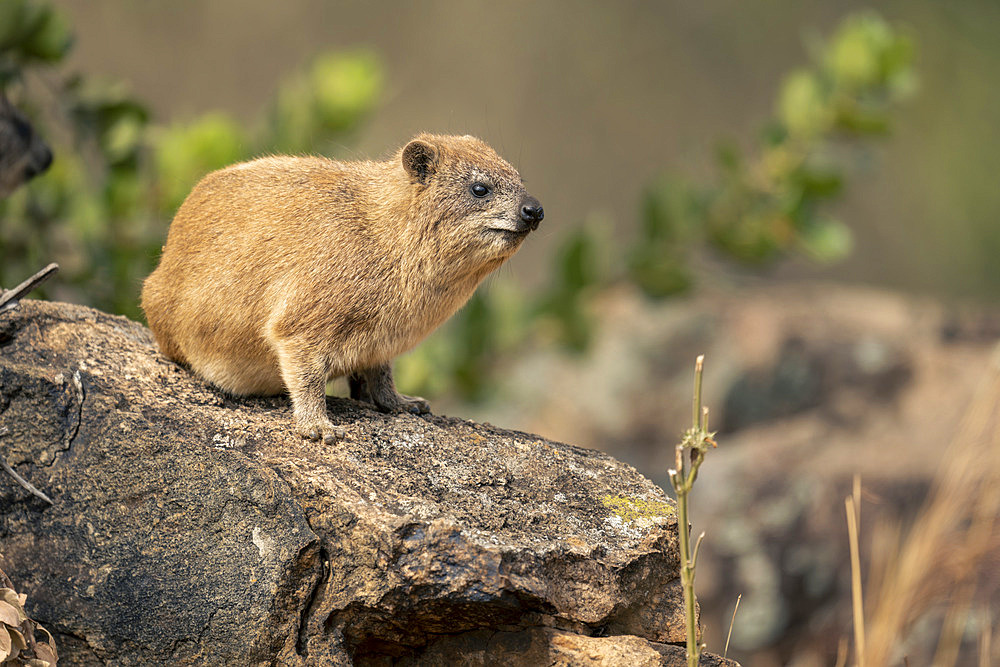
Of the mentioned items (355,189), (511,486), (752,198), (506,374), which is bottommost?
(511,486)

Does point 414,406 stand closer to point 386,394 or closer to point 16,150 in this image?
point 386,394

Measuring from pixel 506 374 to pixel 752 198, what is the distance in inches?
113

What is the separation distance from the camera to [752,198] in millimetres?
8117

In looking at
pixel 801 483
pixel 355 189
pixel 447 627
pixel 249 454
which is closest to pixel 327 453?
pixel 249 454

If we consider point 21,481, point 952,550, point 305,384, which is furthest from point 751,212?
point 21,481

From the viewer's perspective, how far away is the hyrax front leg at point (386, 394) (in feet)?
14.8

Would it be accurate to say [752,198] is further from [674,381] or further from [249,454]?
[249,454]

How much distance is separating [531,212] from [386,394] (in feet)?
3.51

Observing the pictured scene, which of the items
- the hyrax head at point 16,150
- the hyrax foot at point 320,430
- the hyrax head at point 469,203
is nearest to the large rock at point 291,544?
the hyrax foot at point 320,430

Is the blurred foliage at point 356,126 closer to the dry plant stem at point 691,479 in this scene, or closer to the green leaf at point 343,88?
the green leaf at point 343,88

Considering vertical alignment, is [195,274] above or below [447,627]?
above

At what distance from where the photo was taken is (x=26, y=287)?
139 inches

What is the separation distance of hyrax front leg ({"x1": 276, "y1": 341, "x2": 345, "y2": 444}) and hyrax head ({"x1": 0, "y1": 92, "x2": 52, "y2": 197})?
7.04ft

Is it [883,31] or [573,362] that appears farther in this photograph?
[573,362]
